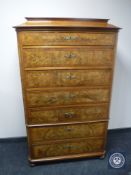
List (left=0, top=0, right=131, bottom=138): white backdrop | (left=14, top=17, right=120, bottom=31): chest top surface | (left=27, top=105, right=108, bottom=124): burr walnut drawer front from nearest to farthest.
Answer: (left=14, top=17, right=120, bottom=31): chest top surface < (left=27, top=105, right=108, bottom=124): burr walnut drawer front < (left=0, top=0, right=131, bottom=138): white backdrop

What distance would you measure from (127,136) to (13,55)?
5.78 ft

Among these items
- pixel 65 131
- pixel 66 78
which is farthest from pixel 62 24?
pixel 65 131

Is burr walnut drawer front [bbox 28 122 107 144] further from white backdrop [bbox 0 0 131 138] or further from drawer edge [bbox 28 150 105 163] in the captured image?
white backdrop [bbox 0 0 131 138]

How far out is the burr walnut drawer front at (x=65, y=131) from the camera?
172 centimetres

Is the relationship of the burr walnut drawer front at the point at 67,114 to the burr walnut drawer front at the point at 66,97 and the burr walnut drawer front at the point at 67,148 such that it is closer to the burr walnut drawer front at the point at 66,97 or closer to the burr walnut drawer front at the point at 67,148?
the burr walnut drawer front at the point at 66,97

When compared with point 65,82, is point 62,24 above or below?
above

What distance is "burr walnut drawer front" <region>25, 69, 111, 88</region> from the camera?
5.03ft

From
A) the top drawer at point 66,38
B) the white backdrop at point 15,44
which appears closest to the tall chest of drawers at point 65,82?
the top drawer at point 66,38

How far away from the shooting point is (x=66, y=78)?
1577 millimetres

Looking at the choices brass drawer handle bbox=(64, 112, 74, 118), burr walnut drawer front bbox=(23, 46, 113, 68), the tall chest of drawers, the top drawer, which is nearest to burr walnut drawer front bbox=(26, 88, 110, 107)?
the tall chest of drawers

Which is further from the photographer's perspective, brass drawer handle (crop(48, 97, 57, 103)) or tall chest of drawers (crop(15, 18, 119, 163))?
brass drawer handle (crop(48, 97, 57, 103))

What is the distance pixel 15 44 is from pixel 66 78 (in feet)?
2.28

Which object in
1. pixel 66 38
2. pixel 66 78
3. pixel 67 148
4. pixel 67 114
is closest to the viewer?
pixel 66 38

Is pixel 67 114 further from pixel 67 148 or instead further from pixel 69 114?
pixel 67 148
